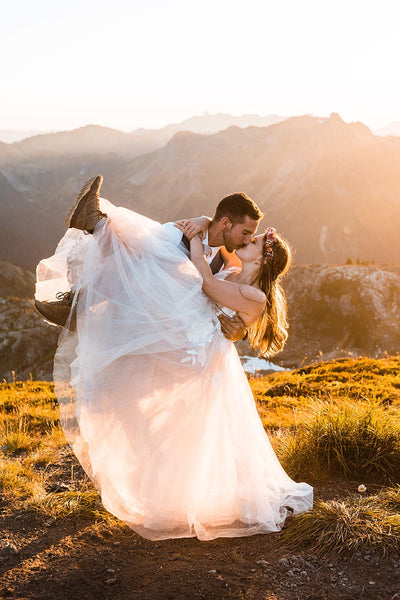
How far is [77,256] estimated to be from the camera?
4887mm

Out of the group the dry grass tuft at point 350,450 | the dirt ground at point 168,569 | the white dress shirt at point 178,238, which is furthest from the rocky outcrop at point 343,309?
A: the dirt ground at point 168,569

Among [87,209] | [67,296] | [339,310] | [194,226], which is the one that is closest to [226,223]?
[194,226]

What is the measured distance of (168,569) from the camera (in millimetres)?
4180

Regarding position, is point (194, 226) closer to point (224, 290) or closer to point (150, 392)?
point (224, 290)

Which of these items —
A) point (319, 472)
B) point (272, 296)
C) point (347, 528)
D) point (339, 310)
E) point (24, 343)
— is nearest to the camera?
point (347, 528)

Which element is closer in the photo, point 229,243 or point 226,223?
point 226,223

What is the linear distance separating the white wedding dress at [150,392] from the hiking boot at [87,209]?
109mm

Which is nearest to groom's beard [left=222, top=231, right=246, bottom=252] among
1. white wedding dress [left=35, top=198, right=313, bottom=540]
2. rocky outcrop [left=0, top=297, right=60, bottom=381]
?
white wedding dress [left=35, top=198, right=313, bottom=540]

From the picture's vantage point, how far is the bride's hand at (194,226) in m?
4.90

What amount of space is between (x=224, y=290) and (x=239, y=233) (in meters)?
0.57

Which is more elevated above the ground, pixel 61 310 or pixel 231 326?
pixel 61 310

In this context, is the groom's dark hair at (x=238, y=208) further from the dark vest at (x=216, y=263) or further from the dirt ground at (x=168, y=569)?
the dirt ground at (x=168, y=569)

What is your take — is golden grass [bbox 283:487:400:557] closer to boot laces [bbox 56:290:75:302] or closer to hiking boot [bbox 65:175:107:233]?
boot laces [bbox 56:290:75:302]

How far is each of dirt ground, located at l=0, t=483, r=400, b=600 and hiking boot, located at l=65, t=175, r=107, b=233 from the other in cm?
281
